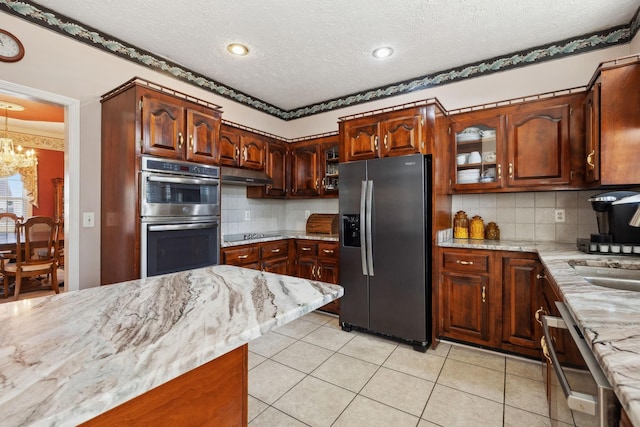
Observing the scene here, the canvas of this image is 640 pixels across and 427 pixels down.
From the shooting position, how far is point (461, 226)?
9.85ft

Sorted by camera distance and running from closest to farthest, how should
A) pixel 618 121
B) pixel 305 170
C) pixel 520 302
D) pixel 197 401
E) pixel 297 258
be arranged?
pixel 197 401 < pixel 618 121 < pixel 520 302 < pixel 297 258 < pixel 305 170

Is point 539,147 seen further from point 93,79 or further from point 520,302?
point 93,79

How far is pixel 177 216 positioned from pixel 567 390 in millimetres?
2487

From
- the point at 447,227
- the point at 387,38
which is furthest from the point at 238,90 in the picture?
the point at 447,227

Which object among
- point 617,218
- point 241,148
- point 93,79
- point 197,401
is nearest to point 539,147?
point 617,218

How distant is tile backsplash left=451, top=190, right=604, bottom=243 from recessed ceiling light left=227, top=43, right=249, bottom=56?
2566 millimetres

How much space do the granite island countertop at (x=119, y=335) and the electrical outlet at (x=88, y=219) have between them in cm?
158

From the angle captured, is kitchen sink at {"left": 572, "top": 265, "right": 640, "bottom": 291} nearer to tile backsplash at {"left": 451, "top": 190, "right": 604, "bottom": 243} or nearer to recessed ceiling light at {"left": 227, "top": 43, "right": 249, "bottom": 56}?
tile backsplash at {"left": 451, "top": 190, "right": 604, "bottom": 243}

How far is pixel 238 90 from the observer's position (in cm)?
359

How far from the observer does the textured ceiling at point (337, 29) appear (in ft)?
6.99

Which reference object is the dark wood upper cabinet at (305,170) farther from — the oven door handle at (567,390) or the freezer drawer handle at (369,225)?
the oven door handle at (567,390)

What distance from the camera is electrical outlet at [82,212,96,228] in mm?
2369

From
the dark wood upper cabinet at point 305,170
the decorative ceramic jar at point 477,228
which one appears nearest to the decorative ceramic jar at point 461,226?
the decorative ceramic jar at point 477,228

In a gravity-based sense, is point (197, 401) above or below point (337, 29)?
below
